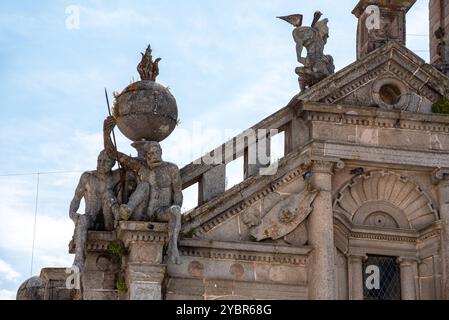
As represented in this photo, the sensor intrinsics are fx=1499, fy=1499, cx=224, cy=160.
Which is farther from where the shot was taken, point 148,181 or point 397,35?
point 397,35

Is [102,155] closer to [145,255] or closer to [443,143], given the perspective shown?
[145,255]

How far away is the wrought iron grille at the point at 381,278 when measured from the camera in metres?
28.1

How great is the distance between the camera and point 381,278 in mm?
28203

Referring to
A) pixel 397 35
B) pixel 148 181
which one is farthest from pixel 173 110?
pixel 397 35

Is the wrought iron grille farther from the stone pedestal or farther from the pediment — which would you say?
the stone pedestal

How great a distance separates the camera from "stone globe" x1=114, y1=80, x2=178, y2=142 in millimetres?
26984

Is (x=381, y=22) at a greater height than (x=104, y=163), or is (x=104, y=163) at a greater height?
(x=381, y=22)

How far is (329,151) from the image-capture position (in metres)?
27.7

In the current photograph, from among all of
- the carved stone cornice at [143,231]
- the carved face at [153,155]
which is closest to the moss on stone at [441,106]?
the carved face at [153,155]

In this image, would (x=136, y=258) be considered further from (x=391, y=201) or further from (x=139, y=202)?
(x=391, y=201)

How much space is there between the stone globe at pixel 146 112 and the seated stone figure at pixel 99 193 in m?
0.70

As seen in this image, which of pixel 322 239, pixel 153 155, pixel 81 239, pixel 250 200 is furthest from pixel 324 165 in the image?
pixel 81 239

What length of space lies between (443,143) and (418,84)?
1.24 metres

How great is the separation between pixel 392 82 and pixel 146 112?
193 inches
